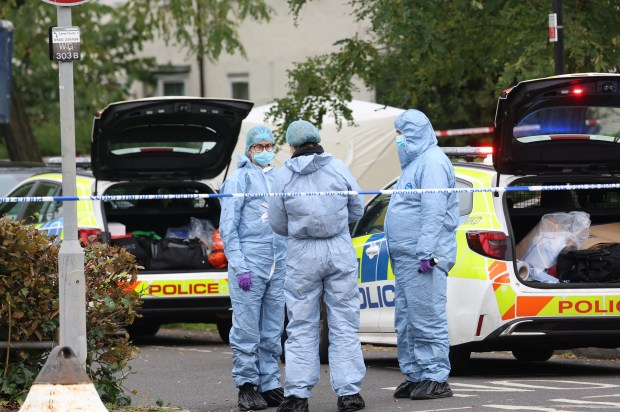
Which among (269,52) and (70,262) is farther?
(269,52)

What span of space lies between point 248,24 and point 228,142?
2083 centimetres

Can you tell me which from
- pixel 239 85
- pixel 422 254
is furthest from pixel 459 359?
pixel 239 85

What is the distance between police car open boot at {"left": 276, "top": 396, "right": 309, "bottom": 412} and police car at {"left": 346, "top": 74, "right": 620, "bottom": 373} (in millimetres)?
1776

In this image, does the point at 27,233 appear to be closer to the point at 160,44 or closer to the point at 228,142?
the point at 228,142

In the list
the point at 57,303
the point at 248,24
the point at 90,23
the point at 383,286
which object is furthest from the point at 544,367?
the point at 248,24

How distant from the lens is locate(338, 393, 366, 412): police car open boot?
8.55 meters

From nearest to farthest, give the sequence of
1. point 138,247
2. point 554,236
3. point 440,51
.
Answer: point 554,236
point 138,247
point 440,51

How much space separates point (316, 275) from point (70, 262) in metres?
1.63

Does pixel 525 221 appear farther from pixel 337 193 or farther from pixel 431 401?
pixel 337 193

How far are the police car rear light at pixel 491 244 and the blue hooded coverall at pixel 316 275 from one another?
1502 millimetres

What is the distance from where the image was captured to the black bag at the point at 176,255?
13.2m

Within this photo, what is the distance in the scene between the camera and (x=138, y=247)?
13.2 meters

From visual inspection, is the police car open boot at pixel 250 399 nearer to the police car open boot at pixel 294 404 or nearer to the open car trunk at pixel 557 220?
the police car open boot at pixel 294 404

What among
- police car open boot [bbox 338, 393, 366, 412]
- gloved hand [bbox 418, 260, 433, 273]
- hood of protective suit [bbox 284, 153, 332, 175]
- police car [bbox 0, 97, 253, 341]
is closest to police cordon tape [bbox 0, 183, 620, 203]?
hood of protective suit [bbox 284, 153, 332, 175]
